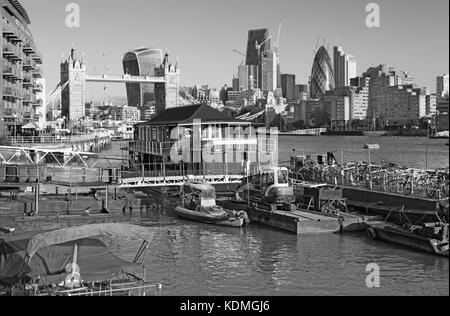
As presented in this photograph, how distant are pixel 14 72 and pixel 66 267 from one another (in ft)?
239

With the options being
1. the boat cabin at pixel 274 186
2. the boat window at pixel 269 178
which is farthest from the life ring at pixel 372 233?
the boat window at pixel 269 178

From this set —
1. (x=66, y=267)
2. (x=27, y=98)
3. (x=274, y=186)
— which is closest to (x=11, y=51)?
(x=27, y=98)

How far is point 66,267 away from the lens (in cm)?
1888

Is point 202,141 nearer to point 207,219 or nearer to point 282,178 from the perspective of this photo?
point 282,178

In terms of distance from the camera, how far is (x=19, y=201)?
40.7 m

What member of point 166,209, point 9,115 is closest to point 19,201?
point 166,209

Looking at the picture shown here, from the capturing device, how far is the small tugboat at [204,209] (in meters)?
37.2

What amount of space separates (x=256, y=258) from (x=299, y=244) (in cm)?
384

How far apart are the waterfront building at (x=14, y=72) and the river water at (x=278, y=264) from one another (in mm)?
53327

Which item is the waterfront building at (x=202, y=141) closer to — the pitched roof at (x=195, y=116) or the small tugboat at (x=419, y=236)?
the pitched roof at (x=195, y=116)

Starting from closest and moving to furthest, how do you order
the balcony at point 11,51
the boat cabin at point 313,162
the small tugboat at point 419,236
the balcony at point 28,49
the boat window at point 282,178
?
the small tugboat at point 419,236 → the boat window at point 282,178 → the boat cabin at point 313,162 → the balcony at point 11,51 → the balcony at point 28,49

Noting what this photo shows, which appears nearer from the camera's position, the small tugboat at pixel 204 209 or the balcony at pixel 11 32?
the small tugboat at pixel 204 209

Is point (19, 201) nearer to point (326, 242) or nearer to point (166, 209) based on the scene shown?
point (166, 209)

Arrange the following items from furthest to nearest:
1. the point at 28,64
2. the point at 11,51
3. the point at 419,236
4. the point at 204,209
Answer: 1. the point at 28,64
2. the point at 11,51
3. the point at 204,209
4. the point at 419,236
